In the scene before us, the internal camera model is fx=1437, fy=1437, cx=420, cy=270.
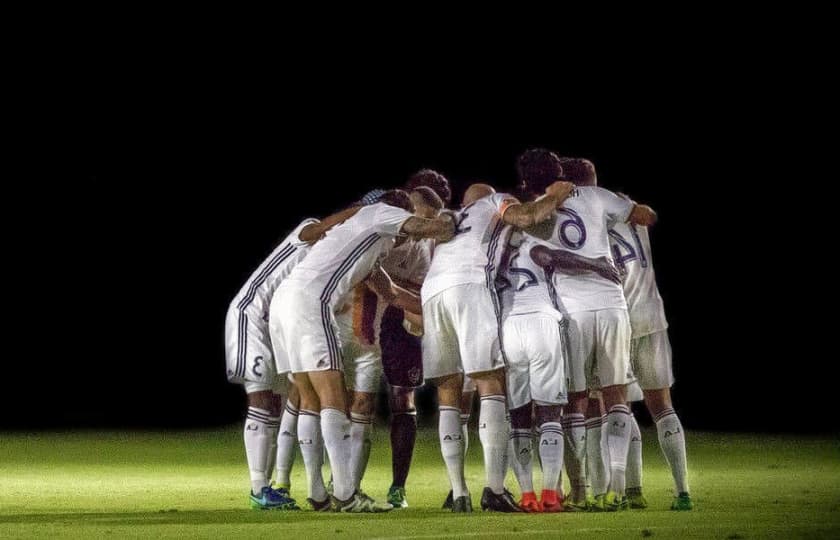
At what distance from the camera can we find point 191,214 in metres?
22.0

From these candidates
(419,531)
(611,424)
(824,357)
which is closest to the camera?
(419,531)

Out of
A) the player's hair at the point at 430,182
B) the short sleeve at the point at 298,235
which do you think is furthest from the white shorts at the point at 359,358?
the player's hair at the point at 430,182

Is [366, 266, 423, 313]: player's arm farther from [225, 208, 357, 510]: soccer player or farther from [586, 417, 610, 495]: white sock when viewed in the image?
[586, 417, 610, 495]: white sock

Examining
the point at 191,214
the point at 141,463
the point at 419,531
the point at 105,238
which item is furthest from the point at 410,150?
the point at 419,531

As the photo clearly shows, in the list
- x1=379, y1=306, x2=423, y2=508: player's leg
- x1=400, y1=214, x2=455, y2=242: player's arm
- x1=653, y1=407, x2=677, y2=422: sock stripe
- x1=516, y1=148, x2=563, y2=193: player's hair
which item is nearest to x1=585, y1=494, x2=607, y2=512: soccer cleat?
x1=653, y1=407, x2=677, y2=422: sock stripe

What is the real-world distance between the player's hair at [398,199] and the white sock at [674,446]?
198 cm

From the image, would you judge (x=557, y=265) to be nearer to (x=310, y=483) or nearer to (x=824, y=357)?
(x=310, y=483)

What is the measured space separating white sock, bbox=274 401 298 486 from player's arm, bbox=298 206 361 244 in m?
1.13

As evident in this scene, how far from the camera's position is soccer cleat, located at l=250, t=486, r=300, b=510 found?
8.55 meters

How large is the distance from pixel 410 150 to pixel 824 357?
262 inches

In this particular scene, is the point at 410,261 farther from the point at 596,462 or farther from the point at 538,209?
the point at 596,462

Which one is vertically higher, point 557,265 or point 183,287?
point 183,287

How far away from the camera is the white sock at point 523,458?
26.7 feet

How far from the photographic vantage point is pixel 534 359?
812 cm
